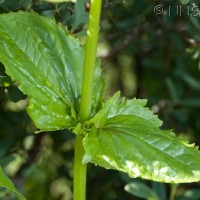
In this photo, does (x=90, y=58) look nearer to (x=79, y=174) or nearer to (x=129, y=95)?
(x=79, y=174)

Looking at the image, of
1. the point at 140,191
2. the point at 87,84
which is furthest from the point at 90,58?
the point at 140,191

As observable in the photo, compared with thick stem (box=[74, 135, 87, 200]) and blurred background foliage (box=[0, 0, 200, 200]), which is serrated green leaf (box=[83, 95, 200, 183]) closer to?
thick stem (box=[74, 135, 87, 200])

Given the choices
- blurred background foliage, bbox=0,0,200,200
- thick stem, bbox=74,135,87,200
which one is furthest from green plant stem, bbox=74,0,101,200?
blurred background foliage, bbox=0,0,200,200

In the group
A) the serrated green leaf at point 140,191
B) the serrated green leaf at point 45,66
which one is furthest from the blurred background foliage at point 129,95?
the serrated green leaf at point 45,66

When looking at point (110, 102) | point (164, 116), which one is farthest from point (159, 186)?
point (110, 102)

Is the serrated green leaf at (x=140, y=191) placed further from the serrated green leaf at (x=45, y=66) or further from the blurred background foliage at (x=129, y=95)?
the serrated green leaf at (x=45, y=66)

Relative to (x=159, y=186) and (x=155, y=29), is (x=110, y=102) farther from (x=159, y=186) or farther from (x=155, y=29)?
(x=155, y=29)
